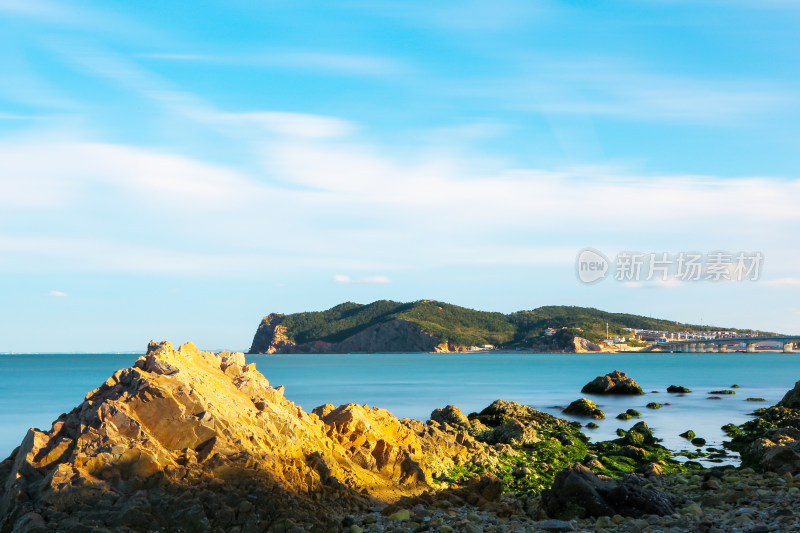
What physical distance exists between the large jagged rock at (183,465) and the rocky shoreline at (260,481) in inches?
1.1

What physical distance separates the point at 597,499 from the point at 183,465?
25.5 ft

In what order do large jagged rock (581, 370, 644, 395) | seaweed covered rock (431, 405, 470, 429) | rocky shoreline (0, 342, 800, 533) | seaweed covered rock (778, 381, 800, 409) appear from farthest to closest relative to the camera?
1. large jagged rock (581, 370, 644, 395)
2. seaweed covered rock (778, 381, 800, 409)
3. seaweed covered rock (431, 405, 470, 429)
4. rocky shoreline (0, 342, 800, 533)

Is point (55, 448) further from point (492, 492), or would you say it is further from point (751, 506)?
point (751, 506)

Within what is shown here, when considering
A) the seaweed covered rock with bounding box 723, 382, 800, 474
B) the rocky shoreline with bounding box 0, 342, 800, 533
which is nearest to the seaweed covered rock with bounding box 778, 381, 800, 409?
the seaweed covered rock with bounding box 723, 382, 800, 474

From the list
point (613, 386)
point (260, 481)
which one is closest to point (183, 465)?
point (260, 481)

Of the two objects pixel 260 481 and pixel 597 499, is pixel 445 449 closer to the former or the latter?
pixel 597 499

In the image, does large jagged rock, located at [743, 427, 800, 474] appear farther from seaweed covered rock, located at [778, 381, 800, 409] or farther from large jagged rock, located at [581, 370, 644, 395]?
large jagged rock, located at [581, 370, 644, 395]

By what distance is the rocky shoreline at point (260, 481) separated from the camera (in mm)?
11258

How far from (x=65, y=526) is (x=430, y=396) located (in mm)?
46333

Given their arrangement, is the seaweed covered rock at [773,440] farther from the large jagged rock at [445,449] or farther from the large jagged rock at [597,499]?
the large jagged rock at [445,449]

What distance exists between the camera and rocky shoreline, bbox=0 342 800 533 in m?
11.3

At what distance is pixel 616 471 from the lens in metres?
21.1

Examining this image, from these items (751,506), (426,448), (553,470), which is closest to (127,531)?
(426,448)

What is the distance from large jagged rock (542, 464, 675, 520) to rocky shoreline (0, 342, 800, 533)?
26 mm
